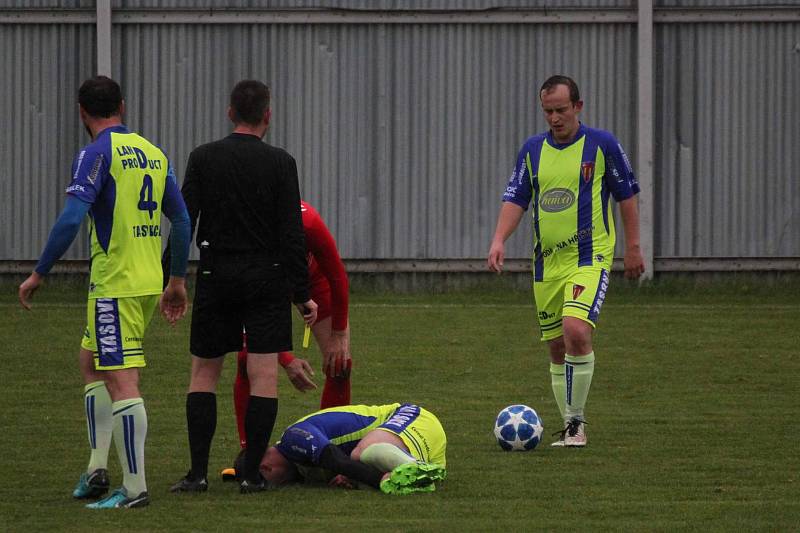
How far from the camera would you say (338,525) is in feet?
19.9

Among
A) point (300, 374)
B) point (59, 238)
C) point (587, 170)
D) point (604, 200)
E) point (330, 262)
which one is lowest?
point (300, 374)

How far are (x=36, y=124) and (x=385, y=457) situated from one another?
567 inches

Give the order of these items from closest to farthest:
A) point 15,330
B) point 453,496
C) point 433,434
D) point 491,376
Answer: point 453,496, point 433,434, point 491,376, point 15,330

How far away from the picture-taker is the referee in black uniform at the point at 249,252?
22.1ft

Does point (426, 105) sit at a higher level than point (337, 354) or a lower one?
higher

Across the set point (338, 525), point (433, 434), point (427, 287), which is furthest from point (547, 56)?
point (338, 525)

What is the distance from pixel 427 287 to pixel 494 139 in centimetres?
227

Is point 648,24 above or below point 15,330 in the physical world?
above

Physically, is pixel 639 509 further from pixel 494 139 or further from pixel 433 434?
pixel 494 139

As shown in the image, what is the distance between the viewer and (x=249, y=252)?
6.76 m

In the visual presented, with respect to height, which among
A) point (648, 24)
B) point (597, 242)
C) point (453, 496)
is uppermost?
point (648, 24)

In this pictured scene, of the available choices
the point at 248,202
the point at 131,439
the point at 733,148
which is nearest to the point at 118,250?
the point at 248,202

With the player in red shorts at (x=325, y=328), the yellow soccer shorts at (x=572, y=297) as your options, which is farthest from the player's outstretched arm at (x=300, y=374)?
the yellow soccer shorts at (x=572, y=297)

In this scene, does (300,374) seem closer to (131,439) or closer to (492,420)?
(131,439)
